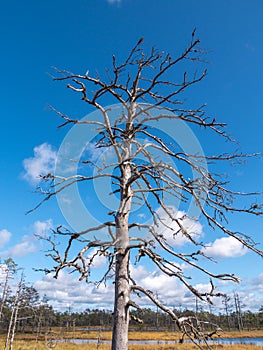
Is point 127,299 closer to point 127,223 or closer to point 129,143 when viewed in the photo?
point 127,223

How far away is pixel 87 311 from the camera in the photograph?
338 ft

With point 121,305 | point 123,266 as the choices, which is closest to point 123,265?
point 123,266

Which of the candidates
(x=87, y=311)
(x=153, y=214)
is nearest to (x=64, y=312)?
(x=87, y=311)

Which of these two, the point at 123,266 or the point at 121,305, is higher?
the point at 123,266

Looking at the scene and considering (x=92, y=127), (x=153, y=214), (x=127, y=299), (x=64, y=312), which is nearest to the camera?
(x=127, y=299)

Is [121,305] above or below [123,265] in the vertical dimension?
below

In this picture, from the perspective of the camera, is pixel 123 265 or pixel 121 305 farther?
pixel 123 265

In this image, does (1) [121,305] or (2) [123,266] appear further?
(2) [123,266]

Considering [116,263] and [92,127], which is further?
[92,127]

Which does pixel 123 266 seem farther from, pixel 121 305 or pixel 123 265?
pixel 121 305

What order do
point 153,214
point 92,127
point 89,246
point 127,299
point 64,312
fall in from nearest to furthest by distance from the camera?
point 127,299, point 89,246, point 153,214, point 92,127, point 64,312

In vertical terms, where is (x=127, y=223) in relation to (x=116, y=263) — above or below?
above

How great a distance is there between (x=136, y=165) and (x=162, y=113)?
Result: 31.3 inches

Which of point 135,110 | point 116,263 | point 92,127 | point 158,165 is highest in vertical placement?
point 135,110
